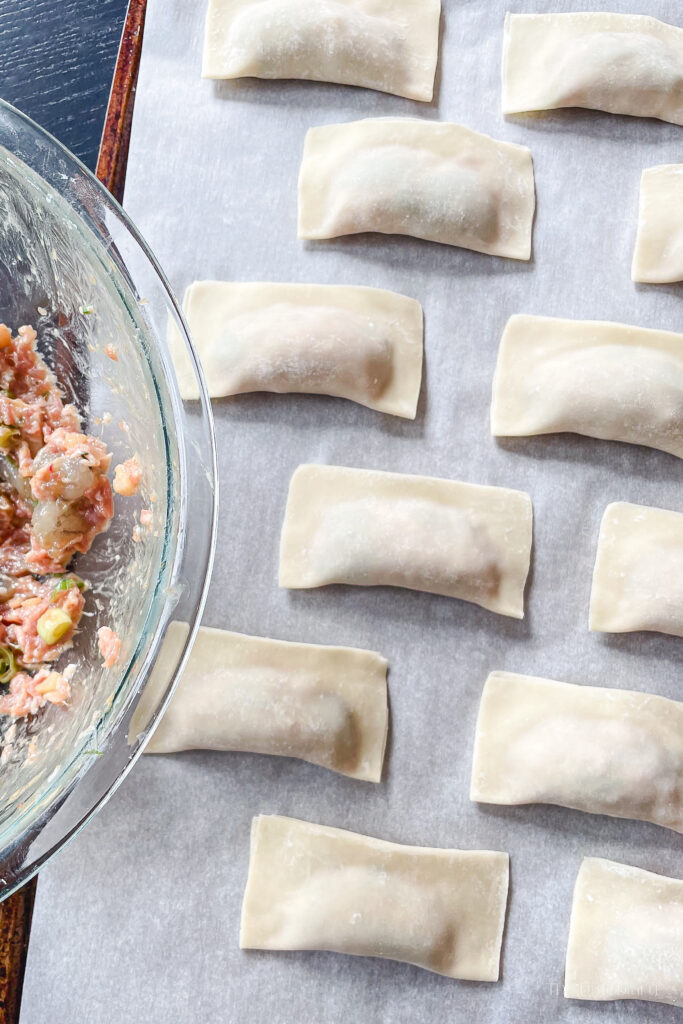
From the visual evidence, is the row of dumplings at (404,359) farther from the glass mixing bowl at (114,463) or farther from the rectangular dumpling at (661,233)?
the glass mixing bowl at (114,463)

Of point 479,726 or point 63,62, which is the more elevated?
point 63,62

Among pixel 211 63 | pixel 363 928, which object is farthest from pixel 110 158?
pixel 363 928

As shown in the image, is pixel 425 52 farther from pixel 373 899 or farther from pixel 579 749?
pixel 373 899

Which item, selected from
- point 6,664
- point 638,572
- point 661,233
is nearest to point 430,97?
point 661,233

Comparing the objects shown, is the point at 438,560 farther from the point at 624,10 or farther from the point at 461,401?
the point at 624,10

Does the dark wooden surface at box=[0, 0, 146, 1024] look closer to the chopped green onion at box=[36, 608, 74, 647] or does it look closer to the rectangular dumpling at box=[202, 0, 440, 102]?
the rectangular dumpling at box=[202, 0, 440, 102]

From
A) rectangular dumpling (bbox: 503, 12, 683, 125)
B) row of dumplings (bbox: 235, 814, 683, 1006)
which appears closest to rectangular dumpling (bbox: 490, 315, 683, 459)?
rectangular dumpling (bbox: 503, 12, 683, 125)

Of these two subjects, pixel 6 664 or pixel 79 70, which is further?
pixel 79 70
